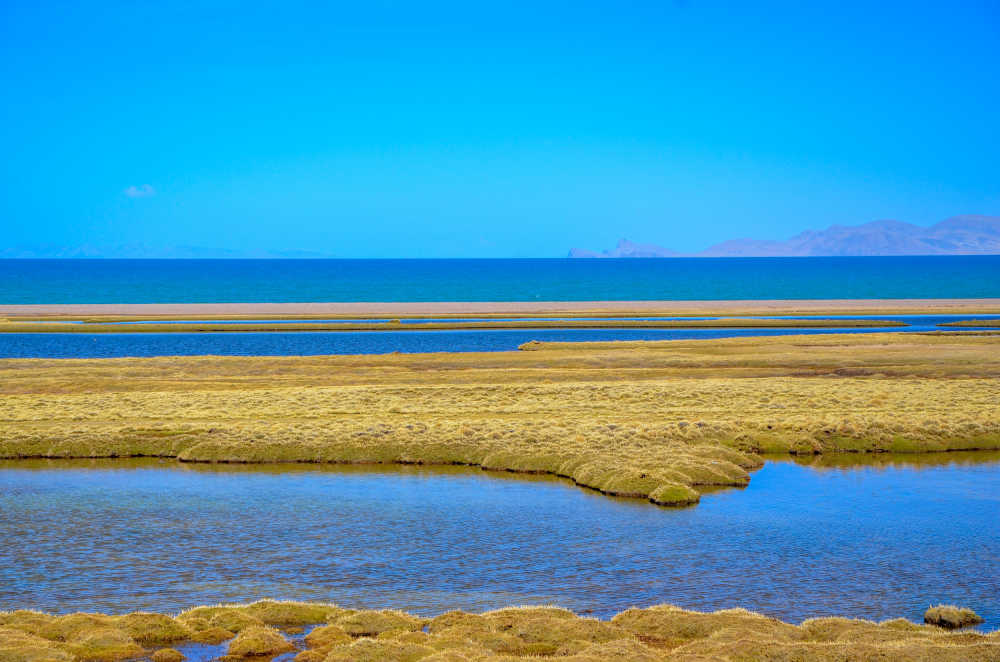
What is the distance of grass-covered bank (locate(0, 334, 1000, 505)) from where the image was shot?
4406 centimetres

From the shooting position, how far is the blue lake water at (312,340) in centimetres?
9288

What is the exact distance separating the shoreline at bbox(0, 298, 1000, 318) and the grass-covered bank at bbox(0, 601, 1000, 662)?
12165 cm

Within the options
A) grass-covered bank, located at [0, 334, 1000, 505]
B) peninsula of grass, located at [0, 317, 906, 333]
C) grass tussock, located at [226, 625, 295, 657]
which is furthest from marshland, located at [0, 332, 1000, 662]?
peninsula of grass, located at [0, 317, 906, 333]

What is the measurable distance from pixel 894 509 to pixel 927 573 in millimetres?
8137

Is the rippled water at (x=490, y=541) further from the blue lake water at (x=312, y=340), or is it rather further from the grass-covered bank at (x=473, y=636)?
the blue lake water at (x=312, y=340)

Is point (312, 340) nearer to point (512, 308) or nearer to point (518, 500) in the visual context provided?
point (512, 308)

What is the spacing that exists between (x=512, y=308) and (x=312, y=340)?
231 feet

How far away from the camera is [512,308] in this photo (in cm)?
17112

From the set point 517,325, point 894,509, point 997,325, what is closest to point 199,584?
point 894,509

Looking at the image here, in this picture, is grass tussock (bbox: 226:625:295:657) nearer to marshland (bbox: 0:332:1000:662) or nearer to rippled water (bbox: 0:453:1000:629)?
marshland (bbox: 0:332:1000:662)

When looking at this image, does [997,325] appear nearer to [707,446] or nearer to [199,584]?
[707,446]

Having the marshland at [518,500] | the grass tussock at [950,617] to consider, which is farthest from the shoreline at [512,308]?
the grass tussock at [950,617]

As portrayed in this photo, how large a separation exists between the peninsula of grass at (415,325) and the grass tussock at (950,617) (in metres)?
98.1

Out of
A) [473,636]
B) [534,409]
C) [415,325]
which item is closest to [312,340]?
[415,325]
